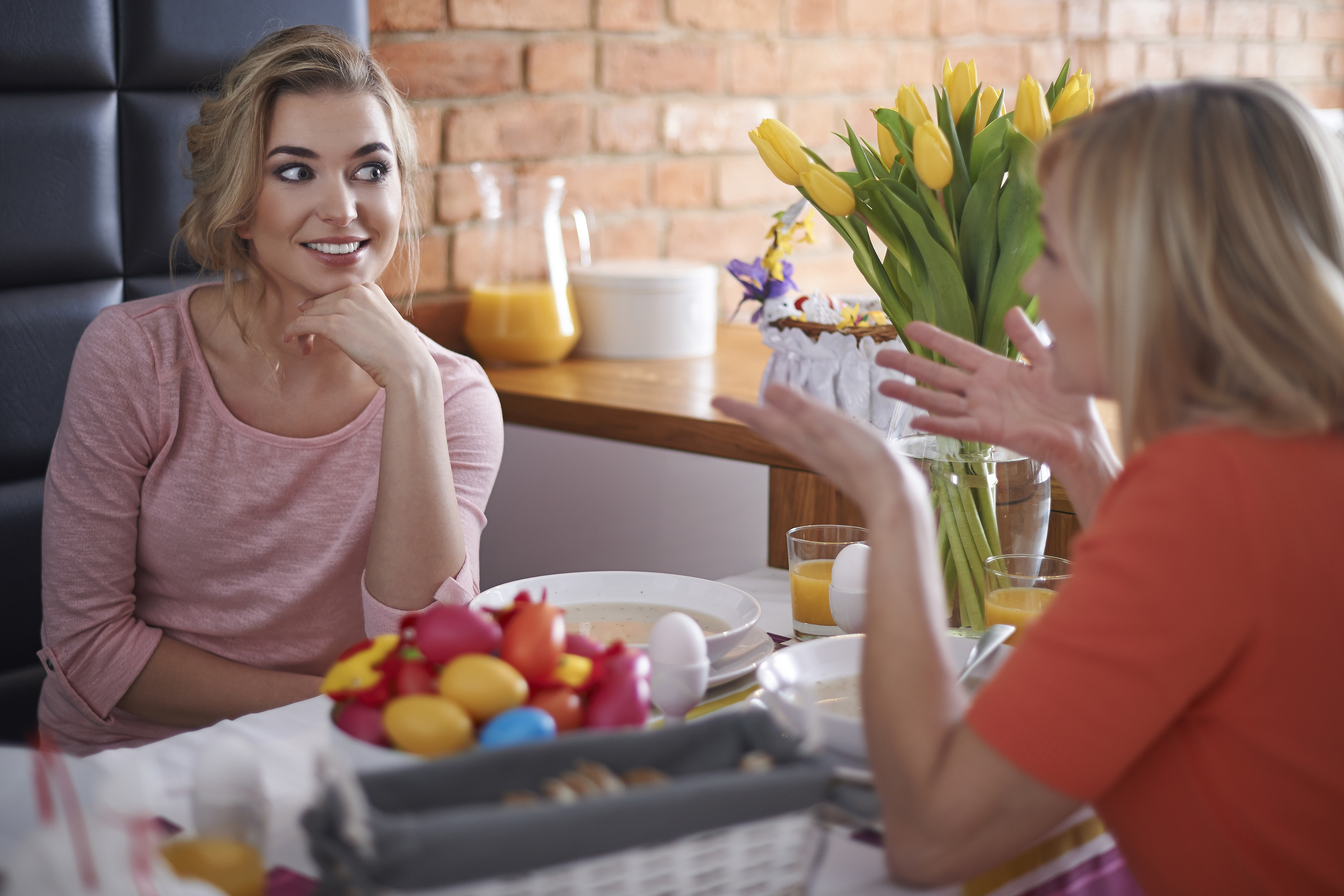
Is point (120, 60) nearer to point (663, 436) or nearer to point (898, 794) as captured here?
point (663, 436)

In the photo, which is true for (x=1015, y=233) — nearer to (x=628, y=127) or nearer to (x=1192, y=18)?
(x=628, y=127)

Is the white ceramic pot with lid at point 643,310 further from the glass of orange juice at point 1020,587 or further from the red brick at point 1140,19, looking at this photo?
the red brick at point 1140,19

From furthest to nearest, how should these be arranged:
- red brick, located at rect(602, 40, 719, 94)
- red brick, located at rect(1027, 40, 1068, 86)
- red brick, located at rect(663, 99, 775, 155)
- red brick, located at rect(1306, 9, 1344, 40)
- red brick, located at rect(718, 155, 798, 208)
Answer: red brick, located at rect(1306, 9, 1344, 40) → red brick, located at rect(1027, 40, 1068, 86) → red brick, located at rect(718, 155, 798, 208) → red brick, located at rect(663, 99, 775, 155) → red brick, located at rect(602, 40, 719, 94)

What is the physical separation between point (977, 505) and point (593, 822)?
713mm

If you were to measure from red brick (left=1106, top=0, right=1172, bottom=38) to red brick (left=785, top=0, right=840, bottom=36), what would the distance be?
3.26 feet

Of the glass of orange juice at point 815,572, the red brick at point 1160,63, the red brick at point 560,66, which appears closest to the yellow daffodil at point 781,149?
the glass of orange juice at point 815,572

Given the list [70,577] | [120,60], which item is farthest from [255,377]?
[120,60]

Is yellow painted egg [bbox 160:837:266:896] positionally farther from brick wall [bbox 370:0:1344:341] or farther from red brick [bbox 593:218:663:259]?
red brick [bbox 593:218:663:259]

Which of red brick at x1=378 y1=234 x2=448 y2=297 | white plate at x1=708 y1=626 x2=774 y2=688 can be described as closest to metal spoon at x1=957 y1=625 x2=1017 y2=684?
white plate at x1=708 y1=626 x2=774 y2=688

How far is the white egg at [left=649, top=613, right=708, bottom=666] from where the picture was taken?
2.97ft

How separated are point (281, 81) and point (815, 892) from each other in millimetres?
1081

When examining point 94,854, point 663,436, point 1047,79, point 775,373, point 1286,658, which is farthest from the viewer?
point 1047,79

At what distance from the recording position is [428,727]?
0.70 m

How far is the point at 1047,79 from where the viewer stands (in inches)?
122
